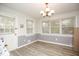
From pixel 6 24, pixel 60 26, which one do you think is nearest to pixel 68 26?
pixel 60 26

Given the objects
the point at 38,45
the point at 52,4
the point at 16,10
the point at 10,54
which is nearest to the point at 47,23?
the point at 52,4

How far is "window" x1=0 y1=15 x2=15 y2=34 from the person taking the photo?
1.29 metres

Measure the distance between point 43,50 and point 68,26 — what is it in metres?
0.64

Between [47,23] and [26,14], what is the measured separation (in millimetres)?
430

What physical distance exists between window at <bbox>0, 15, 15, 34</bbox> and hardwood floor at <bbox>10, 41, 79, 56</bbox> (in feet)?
1.31

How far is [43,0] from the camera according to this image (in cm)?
132

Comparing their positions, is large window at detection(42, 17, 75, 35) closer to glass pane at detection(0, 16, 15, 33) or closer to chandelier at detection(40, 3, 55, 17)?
chandelier at detection(40, 3, 55, 17)

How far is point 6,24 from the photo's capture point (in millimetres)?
1312

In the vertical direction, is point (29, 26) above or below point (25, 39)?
above

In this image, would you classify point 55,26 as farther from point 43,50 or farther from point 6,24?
→ point 6,24

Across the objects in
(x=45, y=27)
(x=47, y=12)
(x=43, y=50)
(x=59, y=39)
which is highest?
(x=47, y=12)

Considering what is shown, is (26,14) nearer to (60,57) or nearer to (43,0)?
(43,0)

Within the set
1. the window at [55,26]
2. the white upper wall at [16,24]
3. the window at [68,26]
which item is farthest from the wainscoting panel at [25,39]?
the window at [68,26]

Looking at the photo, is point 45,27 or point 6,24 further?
point 45,27
